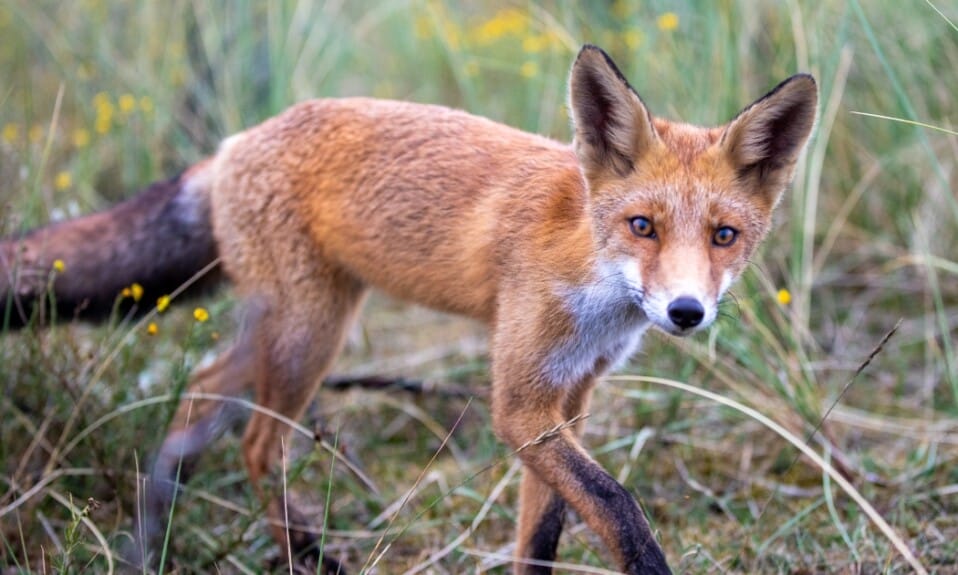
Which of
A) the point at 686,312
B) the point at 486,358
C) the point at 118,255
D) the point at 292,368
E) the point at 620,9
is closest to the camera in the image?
the point at 686,312

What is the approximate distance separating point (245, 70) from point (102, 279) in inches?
98.8

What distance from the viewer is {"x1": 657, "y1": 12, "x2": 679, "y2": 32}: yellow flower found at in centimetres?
466

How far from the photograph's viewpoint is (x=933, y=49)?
4.90 metres

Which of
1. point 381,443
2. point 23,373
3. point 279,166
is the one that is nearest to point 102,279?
point 23,373

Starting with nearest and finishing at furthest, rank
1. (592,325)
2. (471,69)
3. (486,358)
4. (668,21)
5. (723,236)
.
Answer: (723,236) < (592,325) < (668,21) < (486,358) < (471,69)

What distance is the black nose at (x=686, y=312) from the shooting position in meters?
2.41

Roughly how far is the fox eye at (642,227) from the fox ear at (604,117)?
0.65 feet

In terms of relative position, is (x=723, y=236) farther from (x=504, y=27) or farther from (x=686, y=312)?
(x=504, y=27)

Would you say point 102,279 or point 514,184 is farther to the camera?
point 102,279

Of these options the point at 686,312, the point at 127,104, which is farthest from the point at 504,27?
the point at 686,312

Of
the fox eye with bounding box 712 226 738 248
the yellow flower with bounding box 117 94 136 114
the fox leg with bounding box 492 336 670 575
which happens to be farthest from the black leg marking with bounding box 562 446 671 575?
the yellow flower with bounding box 117 94 136 114

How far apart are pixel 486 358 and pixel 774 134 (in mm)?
2220

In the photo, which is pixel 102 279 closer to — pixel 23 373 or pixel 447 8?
pixel 23 373

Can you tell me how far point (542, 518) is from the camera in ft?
10.8
